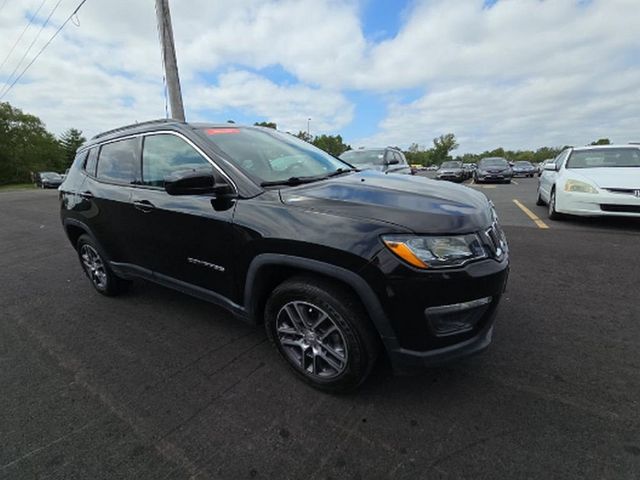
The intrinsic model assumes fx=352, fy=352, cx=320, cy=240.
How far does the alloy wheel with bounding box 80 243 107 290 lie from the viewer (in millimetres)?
3814

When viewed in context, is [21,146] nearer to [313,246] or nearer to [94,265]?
[94,265]

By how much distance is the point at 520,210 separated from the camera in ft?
27.8

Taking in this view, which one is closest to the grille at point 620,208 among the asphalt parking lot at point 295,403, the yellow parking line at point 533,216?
the yellow parking line at point 533,216

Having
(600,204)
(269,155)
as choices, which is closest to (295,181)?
(269,155)

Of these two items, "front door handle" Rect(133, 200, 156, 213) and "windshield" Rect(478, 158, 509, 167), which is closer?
"front door handle" Rect(133, 200, 156, 213)

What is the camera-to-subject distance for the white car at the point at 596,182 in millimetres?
5656

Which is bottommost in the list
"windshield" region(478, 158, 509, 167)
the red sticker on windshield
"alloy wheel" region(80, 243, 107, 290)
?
"alloy wheel" region(80, 243, 107, 290)

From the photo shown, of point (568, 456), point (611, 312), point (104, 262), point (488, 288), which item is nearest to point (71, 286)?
point (104, 262)

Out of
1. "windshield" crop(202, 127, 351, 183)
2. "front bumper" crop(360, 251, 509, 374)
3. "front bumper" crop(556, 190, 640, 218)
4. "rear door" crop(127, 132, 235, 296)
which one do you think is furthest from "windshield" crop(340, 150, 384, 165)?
"front bumper" crop(360, 251, 509, 374)

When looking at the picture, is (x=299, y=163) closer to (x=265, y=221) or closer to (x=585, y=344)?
(x=265, y=221)

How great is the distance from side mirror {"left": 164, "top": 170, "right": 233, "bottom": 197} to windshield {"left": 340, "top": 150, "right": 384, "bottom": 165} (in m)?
7.72

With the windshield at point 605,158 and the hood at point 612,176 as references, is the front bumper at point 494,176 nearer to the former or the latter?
the windshield at point 605,158

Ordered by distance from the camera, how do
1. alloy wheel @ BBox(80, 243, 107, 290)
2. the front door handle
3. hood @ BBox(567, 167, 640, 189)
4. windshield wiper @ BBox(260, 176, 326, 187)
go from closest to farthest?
windshield wiper @ BBox(260, 176, 326, 187), the front door handle, alloy wheel @ BBox(80, 243, 107, 290), hood @ BBox(567, 167, 640, 189)

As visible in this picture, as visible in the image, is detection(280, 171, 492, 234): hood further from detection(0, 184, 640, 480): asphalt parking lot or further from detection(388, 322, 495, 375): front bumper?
detection(0, 184, 640, 480): asphalt parking lot
